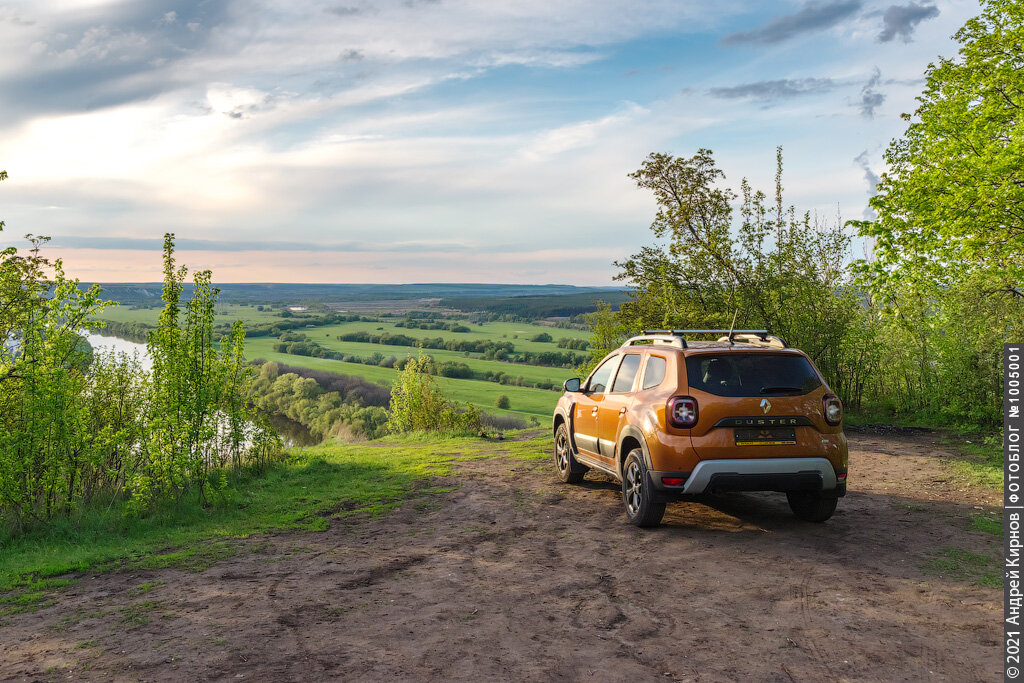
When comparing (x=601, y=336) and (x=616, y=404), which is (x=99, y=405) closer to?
(x=616, y=404)

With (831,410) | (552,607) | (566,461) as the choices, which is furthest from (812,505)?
(552,607)

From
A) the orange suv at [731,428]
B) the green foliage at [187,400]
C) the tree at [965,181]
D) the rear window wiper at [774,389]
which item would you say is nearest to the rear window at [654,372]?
the orange suv at [731,428]

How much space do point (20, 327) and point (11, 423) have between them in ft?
3.77

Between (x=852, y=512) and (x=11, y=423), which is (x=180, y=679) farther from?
(x=852, y=512)

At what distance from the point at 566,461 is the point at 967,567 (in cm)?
513

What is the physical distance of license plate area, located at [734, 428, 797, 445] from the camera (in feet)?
21.9

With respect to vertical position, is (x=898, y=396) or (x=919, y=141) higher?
(x=919, y=141)

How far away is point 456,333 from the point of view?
97.8 metres

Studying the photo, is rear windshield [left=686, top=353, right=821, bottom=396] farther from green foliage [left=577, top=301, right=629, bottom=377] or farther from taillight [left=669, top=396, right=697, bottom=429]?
green foliage [left=577, top=301, right=629, bottom=377]

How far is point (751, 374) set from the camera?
6996 mm

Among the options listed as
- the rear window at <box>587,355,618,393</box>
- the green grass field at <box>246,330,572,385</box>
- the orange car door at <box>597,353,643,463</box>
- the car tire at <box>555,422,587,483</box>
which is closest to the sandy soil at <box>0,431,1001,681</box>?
the orange car door at <box>597,353,643,463</box>

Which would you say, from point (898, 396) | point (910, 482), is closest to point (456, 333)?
point (898, 396)

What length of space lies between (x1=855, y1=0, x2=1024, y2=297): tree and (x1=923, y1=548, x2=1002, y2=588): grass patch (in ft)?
26.2

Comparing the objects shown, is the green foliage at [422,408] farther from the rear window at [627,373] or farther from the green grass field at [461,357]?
the rear window at [627,373]
